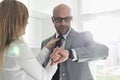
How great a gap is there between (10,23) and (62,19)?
0.57 m

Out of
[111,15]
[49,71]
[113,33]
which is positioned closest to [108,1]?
[111,15]

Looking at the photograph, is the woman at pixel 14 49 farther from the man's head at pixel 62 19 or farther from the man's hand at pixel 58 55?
the man's head at pixel 62 19

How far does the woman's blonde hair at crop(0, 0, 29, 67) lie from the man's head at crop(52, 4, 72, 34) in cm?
51

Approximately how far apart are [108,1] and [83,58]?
1084 millimetres

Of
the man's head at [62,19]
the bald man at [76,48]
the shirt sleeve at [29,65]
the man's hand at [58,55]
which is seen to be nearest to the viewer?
the shirt sleeve at [29,65]

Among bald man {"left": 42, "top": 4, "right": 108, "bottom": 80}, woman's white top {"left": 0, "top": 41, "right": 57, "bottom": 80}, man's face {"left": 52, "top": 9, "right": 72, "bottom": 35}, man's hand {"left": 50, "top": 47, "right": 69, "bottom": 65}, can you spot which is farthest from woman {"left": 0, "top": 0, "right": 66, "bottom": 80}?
man's face {"left": 52, "top": 9, "right": 72, "bottom": 35}

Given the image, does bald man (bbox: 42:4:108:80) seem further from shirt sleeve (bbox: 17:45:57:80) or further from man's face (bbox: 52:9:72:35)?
shirt sleeve (bbox: 17:45:57:80)

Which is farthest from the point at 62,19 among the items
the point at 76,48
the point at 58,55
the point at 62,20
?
the point at 58,55

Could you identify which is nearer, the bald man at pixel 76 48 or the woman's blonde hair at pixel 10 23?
the woman's blonde hair at pixel 10 23

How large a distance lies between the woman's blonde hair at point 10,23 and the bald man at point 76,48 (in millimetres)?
399

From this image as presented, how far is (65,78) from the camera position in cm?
155

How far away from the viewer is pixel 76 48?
4.82 feet

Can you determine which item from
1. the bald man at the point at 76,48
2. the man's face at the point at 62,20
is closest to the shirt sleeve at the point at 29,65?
the bald man at the point at 76,48

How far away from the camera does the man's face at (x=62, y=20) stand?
1.63 meters
